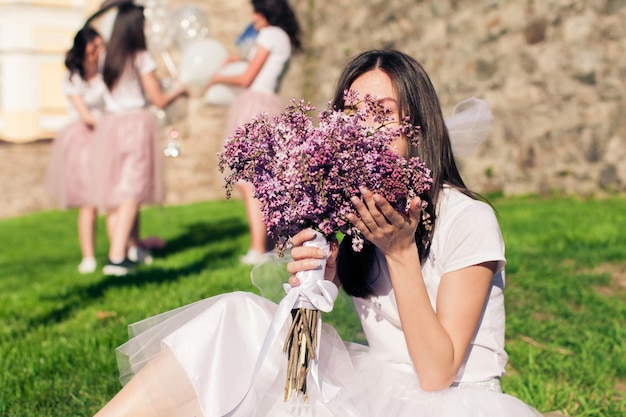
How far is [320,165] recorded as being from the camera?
1.37 metres

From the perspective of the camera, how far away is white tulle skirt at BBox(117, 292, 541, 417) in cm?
154

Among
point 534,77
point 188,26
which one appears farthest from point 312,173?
point 534,77

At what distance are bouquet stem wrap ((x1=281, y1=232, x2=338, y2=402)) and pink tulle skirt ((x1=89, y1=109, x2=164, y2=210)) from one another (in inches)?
149

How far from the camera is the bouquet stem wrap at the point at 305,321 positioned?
149 cm

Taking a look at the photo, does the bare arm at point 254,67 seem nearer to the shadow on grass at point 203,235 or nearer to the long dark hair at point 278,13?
the long dark hair at point 278,13

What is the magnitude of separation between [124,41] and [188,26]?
137 cm

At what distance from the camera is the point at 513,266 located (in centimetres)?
402

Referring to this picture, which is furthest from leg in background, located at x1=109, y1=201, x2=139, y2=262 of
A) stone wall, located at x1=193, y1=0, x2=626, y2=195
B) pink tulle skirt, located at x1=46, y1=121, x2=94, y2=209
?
stone wall, located at x1=193, y1=0, x2=626, y2=195

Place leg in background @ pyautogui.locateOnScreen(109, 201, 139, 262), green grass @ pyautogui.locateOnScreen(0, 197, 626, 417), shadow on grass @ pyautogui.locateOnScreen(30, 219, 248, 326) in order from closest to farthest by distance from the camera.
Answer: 1. green grass @ pyautogui.locateOnScreen(0, 197, 626, 417)
2. shadow on grass @ pyautogui.locateOnScreen(30, 219, 248, 326)
3. leg in background @ pyautogui.locateOnScreen(109, 201, 139, 262)

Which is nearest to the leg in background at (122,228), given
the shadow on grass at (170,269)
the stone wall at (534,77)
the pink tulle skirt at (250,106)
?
the shadow on grass at (170,269)

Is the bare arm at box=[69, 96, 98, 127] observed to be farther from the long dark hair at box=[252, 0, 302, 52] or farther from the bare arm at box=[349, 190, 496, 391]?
the bare arm at box=[349, 190, 496, 391]

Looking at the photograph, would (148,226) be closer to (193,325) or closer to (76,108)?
(76,108)

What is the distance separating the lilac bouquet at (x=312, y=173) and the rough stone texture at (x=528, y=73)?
130 inches

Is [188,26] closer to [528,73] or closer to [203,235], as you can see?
[203,235]
